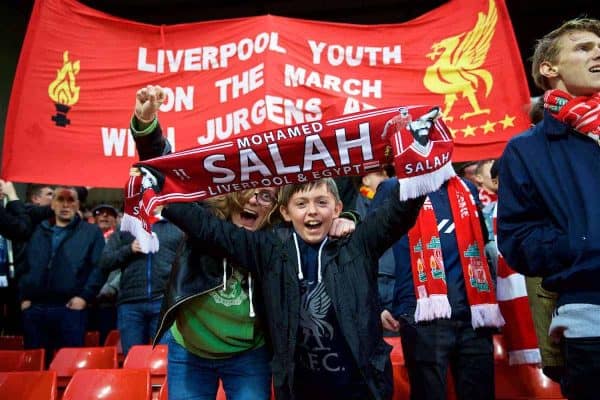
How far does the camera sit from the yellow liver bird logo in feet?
13.8

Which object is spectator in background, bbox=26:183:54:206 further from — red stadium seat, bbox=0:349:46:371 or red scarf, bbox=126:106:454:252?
red scarf, bbox=126:106:454:252

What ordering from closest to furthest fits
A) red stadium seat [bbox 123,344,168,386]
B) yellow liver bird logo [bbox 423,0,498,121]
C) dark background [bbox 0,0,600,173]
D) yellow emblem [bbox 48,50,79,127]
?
red stadium seat [bbox 123,344,168,386] < yellow emblem [bbox 48,50,79,127] < yellow liver bird logo [bbox 423,0,498,121] < dark background [bbox 0,0,600,173]

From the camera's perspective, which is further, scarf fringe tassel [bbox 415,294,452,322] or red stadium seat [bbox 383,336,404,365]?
red stadium seat [bbox 383,336,404,365]

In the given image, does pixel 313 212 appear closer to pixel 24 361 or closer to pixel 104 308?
pixel 24 361

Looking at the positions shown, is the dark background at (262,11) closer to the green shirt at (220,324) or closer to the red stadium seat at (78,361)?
the red stadium seat at (78,361)

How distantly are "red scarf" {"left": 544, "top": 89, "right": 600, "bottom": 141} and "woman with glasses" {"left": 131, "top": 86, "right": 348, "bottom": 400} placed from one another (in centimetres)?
85

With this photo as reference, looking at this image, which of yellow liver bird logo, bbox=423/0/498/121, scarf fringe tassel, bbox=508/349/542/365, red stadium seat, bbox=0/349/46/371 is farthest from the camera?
yellow liver bird logo, bbox=423/0/498/121

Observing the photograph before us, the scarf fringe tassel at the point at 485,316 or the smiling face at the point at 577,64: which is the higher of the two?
the smiling face at the point at 577,64

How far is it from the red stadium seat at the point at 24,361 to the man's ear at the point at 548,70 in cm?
344

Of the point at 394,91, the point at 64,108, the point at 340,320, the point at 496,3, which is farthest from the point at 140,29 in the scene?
the point at 340,320

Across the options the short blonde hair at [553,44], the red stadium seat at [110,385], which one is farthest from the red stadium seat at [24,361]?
the short blonde hair at [553,44]

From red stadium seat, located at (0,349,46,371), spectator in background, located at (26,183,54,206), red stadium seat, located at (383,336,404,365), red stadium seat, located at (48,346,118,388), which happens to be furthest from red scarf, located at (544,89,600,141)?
spectator in background, located at (26,183,54,206)

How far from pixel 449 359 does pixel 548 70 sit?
1.30 meters

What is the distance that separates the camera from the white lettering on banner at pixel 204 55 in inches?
173
